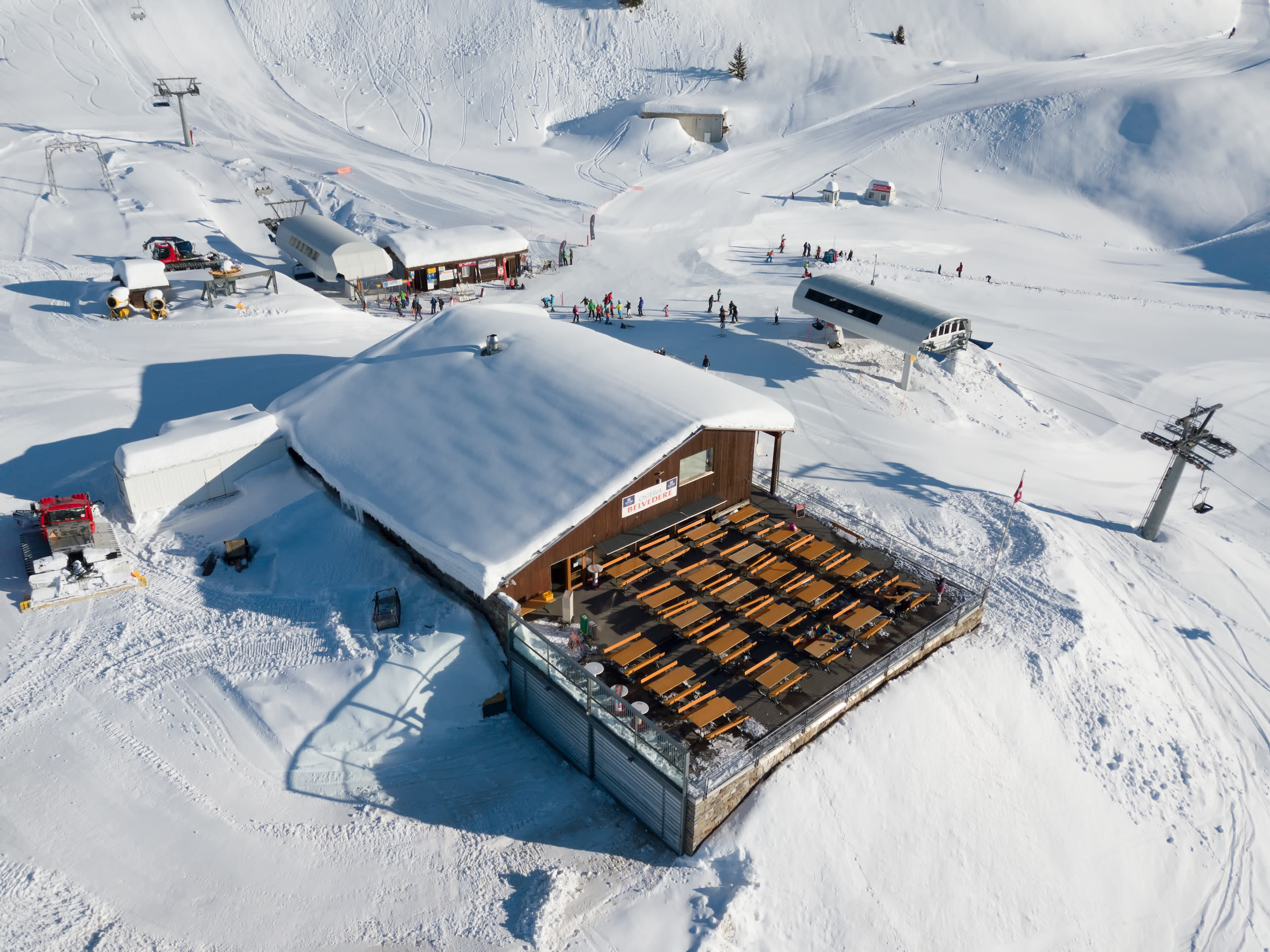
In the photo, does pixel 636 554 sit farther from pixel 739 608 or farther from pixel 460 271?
pixel 460 271

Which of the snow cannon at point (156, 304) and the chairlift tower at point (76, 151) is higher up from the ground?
the chairlift tower at point (76, 151)

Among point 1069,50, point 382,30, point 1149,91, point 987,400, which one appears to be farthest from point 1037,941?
point 1069,50

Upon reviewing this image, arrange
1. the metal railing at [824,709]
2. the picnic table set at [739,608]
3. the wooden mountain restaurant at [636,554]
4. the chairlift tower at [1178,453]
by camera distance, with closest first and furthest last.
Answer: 1. the metal railing at [824,709]
2. the wooden mountain restaurant at [636,554]
3. the picnic table set at [739,608]
4. the chairlift tower at [1178,453]

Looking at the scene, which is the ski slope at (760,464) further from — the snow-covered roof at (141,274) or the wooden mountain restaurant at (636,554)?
the snow-covered roof at (141,274)

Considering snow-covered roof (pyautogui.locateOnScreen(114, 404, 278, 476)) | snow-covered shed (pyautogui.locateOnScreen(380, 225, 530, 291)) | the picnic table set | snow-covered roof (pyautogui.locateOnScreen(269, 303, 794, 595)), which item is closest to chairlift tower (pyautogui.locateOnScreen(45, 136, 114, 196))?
snow-covered shed (pyautogui.locateOnScreen(380, 225, 530, 291))

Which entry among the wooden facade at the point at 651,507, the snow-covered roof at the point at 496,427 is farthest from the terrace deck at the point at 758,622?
the snow-covered roof at the point at 496,427

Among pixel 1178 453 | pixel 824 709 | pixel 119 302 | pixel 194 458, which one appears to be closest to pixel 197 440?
pixel 194 458

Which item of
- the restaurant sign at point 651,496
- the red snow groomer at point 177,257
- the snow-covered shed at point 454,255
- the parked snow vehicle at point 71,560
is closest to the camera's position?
the parked snow vehicle at point 71,560
